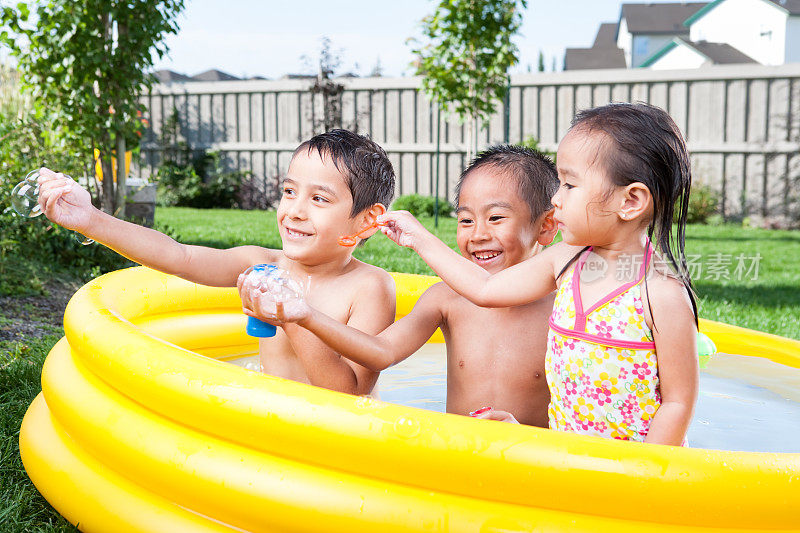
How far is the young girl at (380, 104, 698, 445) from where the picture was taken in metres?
1.66

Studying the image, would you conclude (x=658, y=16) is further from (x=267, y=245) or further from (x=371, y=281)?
(x=371, y=281)

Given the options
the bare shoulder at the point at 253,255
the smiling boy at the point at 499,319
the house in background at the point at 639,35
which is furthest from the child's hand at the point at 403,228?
the house in background at the point at 639,35

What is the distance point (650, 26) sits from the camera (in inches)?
1478

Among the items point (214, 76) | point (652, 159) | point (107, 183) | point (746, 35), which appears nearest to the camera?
point (652, 159)

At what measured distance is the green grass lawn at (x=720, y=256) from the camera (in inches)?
191

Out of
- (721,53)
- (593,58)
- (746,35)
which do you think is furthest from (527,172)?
(593,58)

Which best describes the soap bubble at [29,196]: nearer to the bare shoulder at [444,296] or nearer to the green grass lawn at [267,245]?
the green grass lawn at [267,245]

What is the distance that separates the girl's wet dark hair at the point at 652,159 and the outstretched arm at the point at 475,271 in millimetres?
277

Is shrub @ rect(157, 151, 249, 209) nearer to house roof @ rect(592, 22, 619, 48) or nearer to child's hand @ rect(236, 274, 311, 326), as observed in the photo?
child's hand @ rect(236, 274, 311, 326)

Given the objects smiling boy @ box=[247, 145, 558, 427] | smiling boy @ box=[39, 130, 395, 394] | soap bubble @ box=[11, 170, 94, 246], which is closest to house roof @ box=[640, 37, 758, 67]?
smiling boy @ box=[247, 145, 558, 427]

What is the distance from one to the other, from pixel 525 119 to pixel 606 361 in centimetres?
987

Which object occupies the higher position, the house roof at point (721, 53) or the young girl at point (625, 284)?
the house roof at point (721, 53)

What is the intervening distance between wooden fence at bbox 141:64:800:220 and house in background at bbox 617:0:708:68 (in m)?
28.3

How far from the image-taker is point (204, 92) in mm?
12852
